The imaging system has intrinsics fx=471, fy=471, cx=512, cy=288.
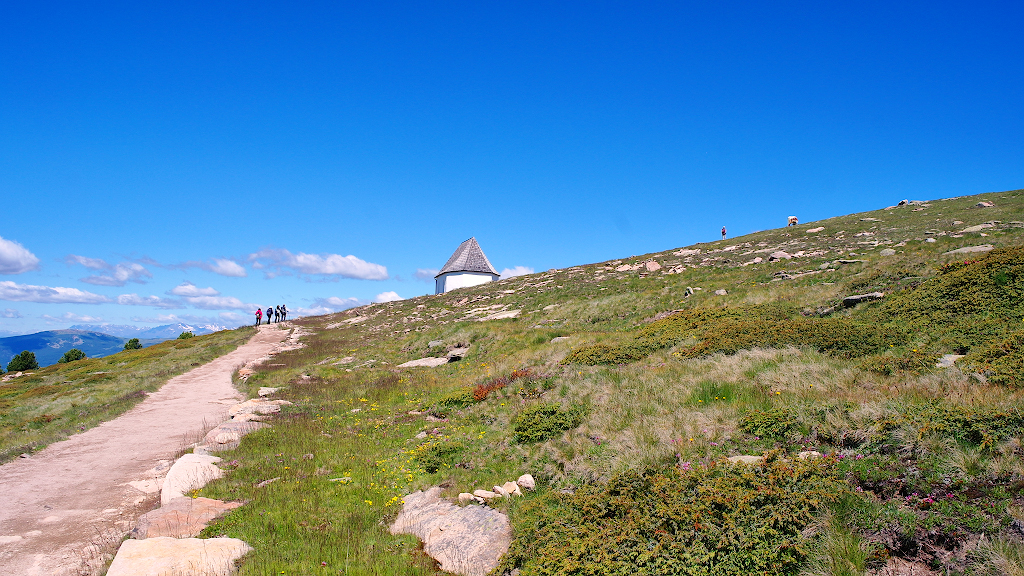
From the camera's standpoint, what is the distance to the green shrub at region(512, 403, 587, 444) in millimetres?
10875

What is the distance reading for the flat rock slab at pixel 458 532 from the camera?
6.89 meters

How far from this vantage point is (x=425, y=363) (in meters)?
24.4

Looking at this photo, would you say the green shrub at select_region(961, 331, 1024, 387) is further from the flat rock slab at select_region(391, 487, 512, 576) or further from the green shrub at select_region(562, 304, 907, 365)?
the flat rock slab at select_region(391, 487, 512, 576)

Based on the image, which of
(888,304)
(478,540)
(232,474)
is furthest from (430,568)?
(888,304)

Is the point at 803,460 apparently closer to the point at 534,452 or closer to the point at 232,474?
the point at 534,452

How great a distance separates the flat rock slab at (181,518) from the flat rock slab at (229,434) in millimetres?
3847

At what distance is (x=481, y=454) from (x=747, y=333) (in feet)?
32.4

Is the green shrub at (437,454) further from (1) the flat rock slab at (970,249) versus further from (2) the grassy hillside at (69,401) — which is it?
(1) the flat rock slab at (970,249)

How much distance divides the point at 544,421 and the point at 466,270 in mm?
60957

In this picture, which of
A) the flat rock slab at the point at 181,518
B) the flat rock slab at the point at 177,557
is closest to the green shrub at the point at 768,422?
the flat rock slab at the point at 177,557

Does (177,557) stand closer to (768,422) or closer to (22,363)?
(768,422)

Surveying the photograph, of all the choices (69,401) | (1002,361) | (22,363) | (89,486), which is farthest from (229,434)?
(22,363)

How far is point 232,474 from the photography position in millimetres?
10859

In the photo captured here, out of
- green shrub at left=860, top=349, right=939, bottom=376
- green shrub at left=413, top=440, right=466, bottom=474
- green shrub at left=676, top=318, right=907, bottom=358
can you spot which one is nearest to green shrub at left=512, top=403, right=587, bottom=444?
green shrub at left=413, top=440, right=466, bottom=474
